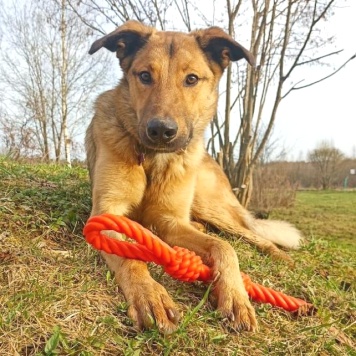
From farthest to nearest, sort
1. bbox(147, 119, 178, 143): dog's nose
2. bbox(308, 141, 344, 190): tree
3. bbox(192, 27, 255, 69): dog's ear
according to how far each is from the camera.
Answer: bbox(308, 141, 344, 190): tree → bbox(192, 27, 255, 69): dog's ear → bbox(147, 119, 178, 143): dog's nose

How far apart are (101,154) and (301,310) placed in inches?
77.1

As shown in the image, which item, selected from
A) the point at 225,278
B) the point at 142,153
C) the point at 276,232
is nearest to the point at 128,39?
the point at 142,153

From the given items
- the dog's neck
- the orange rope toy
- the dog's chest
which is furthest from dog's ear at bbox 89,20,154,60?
the orange rope toy

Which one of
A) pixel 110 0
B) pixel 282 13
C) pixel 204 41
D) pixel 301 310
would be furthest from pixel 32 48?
pixel 301 310

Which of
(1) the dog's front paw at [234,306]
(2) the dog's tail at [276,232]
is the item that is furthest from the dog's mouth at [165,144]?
(2) the dog's tail at [276,232]

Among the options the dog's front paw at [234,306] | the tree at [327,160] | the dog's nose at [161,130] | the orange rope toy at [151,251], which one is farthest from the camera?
the tree at [327,160]

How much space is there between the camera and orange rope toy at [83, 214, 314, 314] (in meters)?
2.22

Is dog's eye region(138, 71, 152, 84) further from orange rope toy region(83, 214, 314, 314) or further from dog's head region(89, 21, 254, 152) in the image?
orange rope toy region(83, 214, 314, 314)

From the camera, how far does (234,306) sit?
2160mm

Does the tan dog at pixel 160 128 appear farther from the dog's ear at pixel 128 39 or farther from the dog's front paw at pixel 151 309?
the dog's front paw at pixel 151 309

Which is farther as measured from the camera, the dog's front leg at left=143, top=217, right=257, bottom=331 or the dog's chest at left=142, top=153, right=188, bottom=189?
the dog's chest at left=142, top=153, right=188, bottom=189

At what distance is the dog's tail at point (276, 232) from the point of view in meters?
4.62

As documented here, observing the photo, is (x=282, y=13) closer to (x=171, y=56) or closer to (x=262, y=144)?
(x=262, y=144)

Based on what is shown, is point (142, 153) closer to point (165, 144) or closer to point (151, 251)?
point (165, 144)
